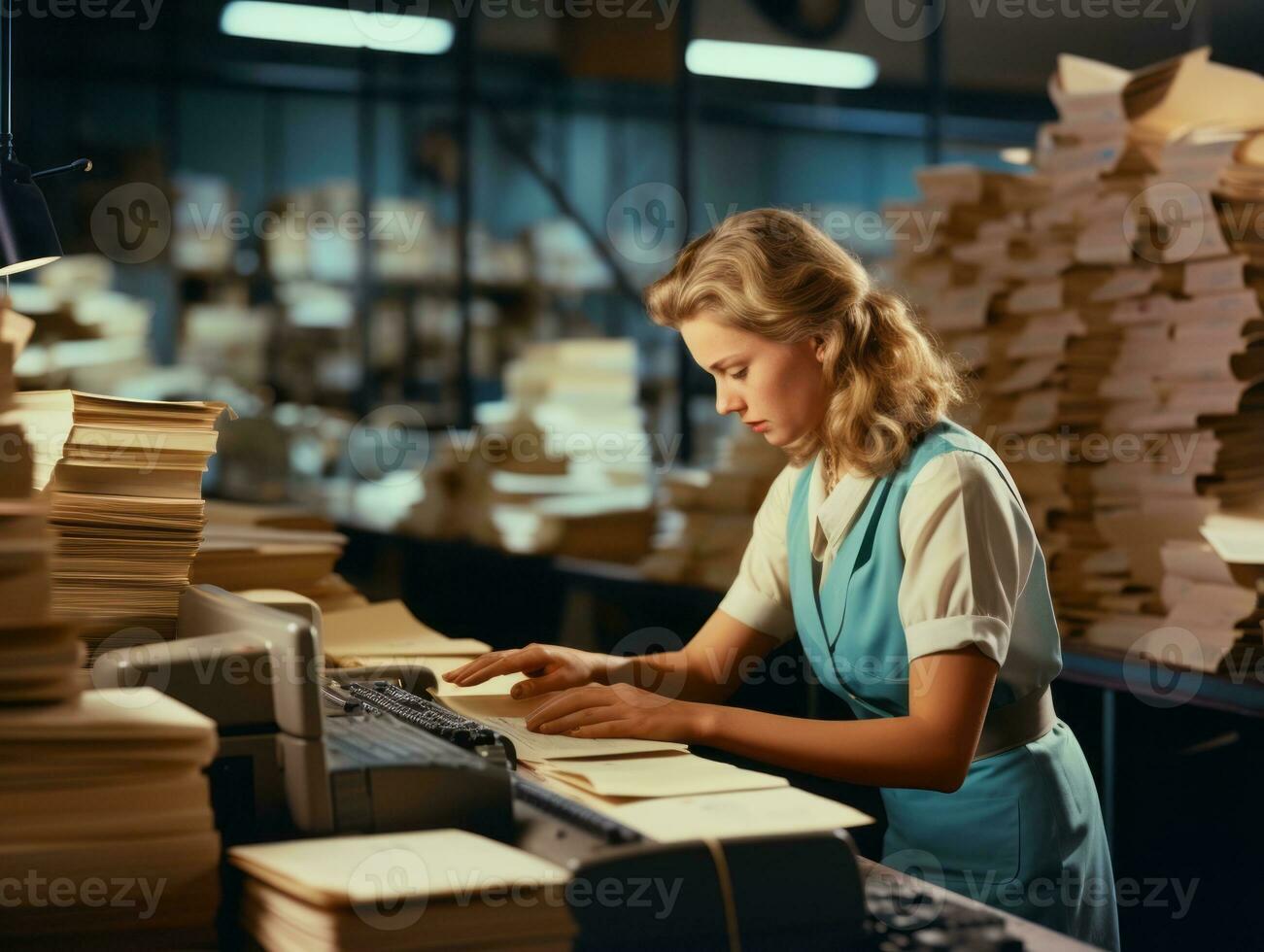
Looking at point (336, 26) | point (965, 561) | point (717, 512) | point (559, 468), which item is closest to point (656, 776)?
point (965, 561)

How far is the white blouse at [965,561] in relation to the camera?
174 cm

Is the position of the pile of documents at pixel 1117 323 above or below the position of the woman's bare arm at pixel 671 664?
above

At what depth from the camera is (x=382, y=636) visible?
2324 millimetres

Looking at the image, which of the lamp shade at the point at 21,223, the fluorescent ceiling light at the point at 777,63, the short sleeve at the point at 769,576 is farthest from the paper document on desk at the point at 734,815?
the fluorescent ceiling light at the point at 777,63

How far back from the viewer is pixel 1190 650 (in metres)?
2.80

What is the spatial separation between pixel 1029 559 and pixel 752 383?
1.47 feet

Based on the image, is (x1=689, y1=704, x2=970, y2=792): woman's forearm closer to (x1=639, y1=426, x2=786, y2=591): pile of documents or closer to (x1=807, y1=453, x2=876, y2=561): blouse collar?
(x1=807, y1=453, x2=876, y2=561): blouse collar

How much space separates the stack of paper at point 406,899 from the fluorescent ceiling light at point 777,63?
558 centimetres

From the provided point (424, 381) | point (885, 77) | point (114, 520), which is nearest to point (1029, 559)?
point (114, 520)

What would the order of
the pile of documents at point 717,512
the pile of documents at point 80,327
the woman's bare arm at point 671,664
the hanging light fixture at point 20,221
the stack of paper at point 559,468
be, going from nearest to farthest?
the hanging light fixture at point 20,221, the woman's bare arm at point 671,664, the pile of documents at point 717,512, the stack of paper at point 559,468, the pile of documents at point 80,327

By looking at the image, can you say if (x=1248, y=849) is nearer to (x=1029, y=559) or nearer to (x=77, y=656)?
(x=1029, y=559)

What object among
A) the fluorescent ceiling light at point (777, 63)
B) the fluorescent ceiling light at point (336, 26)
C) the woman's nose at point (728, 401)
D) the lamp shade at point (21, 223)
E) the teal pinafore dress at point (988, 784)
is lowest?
the teal pinafore dress at point (988, 784)

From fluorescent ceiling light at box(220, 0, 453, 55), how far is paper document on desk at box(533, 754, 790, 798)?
5.71 meters

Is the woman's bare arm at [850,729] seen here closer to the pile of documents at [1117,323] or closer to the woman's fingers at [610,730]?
the woman's fingers at [610,730]
